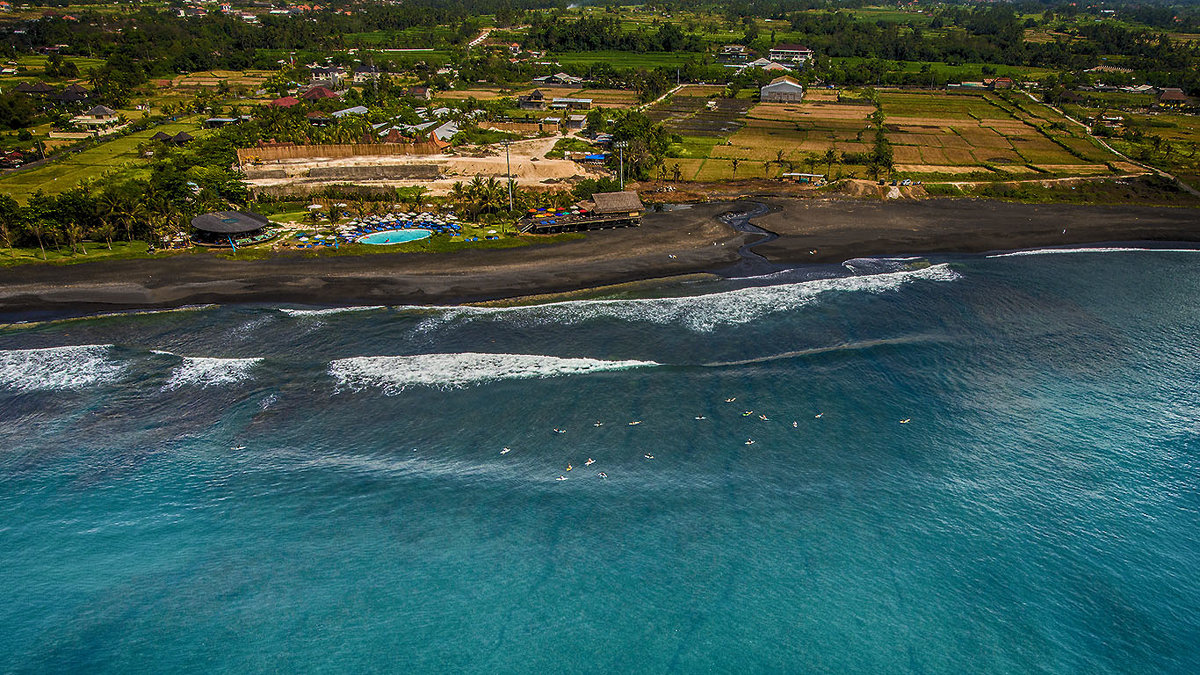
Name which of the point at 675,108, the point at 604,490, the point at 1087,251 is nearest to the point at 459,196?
the point at 604,490

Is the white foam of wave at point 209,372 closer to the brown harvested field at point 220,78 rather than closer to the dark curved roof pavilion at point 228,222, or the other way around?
the dark curved roof pavilion at point 228,222

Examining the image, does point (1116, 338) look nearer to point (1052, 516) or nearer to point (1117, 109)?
point (1052, 516)

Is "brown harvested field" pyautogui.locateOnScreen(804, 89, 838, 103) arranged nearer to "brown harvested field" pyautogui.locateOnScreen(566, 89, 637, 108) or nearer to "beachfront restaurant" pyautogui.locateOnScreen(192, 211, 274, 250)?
"brown harvested field" pyautogui.locateOnScreen(566, 89, 637, 108)

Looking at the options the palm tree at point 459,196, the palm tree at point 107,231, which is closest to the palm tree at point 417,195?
the palm tree at point 459,196

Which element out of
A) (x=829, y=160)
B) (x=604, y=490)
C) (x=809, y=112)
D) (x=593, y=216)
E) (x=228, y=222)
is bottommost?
(x=604, y=490)

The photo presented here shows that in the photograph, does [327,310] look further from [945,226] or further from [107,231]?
[945,226]
